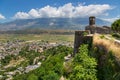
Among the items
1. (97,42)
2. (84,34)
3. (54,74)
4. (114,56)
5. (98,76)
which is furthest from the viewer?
(54,74)

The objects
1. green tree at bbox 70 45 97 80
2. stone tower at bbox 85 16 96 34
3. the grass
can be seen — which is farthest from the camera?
stone tower at bbox 85 16 96 34

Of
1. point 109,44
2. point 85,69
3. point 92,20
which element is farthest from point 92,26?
point 85,69

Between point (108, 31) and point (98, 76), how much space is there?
27217 millimetres

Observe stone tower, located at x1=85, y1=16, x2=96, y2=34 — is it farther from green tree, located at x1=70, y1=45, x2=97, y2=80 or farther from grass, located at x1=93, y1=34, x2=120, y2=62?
green tree, located at x1=70, y1=45, x2=97, y2=80

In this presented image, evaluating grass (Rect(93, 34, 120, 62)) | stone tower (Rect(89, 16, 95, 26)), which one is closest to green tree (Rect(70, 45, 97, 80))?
grass (Rect(93, 34, 120, 62))

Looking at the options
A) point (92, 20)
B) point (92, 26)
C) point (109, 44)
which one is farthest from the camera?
point (92, 20)

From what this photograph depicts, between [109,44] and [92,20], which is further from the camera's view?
[92,20]

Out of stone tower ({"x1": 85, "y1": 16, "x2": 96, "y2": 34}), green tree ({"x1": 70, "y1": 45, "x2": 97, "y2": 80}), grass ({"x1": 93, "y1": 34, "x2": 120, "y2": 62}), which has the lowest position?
green tree ({"x1": 70, "y1": 45, "x2": 97, "y2": 80})

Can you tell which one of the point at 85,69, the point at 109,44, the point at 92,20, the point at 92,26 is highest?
the point at 92,20

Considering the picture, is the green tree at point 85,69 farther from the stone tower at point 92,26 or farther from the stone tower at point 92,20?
the stone tower at point 92,20

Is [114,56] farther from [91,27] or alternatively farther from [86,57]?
[91,27]

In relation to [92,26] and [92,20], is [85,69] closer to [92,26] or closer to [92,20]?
[92,26]

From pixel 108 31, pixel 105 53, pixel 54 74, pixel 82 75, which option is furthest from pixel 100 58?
pixel 108 31

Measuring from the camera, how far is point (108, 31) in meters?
59.5
